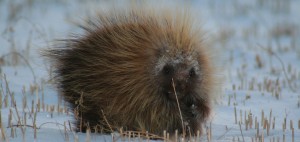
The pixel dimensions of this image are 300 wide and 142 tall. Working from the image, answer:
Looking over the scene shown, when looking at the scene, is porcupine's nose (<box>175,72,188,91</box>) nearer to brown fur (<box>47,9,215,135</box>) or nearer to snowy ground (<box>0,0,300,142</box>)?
brown fur (<box>47,9,215,135</box>)

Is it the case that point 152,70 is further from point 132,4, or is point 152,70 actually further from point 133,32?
point 132,4

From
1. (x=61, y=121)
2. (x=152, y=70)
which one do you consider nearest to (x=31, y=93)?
(x=61, y=121)

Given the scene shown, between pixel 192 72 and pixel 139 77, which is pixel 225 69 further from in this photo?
pixel 139 77

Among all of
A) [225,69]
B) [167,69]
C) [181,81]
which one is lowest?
[181,81]

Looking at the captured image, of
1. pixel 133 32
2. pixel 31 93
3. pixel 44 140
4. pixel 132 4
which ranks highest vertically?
pixel 132 4

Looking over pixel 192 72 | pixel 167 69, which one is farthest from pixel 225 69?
pixel 167 69

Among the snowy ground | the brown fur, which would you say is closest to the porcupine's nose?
the brown fur

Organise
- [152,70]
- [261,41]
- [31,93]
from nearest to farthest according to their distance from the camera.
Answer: [152,70], [31,93], [261,41]
